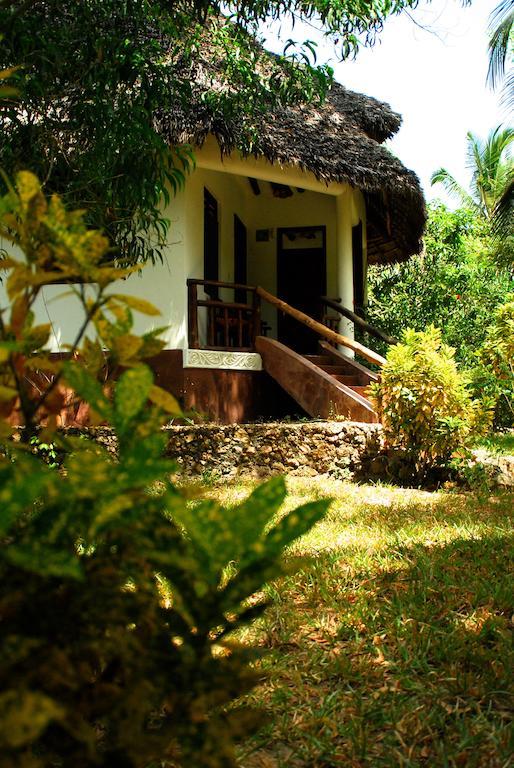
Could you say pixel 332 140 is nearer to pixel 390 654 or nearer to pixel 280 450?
pixel 280 450

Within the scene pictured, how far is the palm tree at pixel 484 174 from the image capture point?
2320cm

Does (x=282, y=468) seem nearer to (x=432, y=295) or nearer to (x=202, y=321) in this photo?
(x=202, y=321)

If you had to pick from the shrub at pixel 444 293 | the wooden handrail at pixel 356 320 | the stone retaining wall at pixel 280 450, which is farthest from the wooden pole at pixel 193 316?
the shrub at pixel 444 293

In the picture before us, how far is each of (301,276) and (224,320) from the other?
131 inches

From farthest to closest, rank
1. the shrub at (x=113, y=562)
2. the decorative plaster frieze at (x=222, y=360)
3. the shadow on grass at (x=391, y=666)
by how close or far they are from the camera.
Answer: the decorative plaster frieze at (x=222, y=360)
the shadow on grass at (x=391, y=666)
the shrub at (x=113, y=562)

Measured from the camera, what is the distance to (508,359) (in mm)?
7734

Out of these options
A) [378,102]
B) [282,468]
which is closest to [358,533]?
[282,468]

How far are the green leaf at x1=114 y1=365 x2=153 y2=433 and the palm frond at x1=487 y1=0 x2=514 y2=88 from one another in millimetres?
14995

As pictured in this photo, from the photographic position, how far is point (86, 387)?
2.44 ft

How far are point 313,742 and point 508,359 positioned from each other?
21.7 feet

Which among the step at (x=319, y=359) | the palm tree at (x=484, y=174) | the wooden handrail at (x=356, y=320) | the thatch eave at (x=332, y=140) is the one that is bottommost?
the step at (x=319, y=359)

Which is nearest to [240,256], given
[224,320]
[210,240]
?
[210,240]

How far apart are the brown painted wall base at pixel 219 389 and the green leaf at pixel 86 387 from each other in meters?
7.36

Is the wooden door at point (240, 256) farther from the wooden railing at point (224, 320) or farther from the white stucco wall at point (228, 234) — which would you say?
the wooden railing at point (224, 320)
